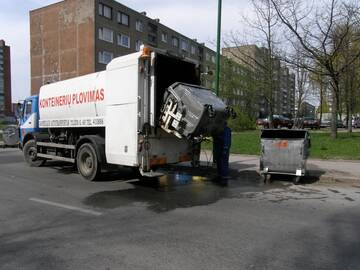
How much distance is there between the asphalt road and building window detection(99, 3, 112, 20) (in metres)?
43.8

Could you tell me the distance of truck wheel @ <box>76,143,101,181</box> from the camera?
10078 mm

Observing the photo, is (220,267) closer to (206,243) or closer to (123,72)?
(206,243)

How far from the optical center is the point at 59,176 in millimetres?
11180

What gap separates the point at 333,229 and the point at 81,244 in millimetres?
3804

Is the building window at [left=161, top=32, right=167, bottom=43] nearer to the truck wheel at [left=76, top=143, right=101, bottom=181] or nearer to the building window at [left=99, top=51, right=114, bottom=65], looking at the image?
the building window at [left=99, top=51, right=114, bottom=65]

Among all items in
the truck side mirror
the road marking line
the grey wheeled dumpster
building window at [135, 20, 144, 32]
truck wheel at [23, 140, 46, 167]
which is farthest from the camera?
building window at [135, 20, 144, 32]

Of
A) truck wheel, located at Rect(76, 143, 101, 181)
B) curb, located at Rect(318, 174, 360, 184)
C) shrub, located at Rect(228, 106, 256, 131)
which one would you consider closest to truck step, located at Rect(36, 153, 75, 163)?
truck wheel, located at Rect(76, 143, 101, 181)

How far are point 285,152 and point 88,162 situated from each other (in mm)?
5474

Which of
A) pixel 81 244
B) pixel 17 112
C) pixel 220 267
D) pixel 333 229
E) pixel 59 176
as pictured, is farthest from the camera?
pixel 17 112

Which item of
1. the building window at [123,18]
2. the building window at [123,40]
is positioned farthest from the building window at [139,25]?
the building window at [123,40]

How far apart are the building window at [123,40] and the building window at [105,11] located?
321cm

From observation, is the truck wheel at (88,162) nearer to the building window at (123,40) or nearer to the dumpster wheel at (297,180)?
the dumpster wheel at (297,180)

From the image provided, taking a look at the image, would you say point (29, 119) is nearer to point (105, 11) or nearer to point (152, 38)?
point (105, 11)

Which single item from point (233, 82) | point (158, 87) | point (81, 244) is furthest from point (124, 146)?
point (233, 82)
